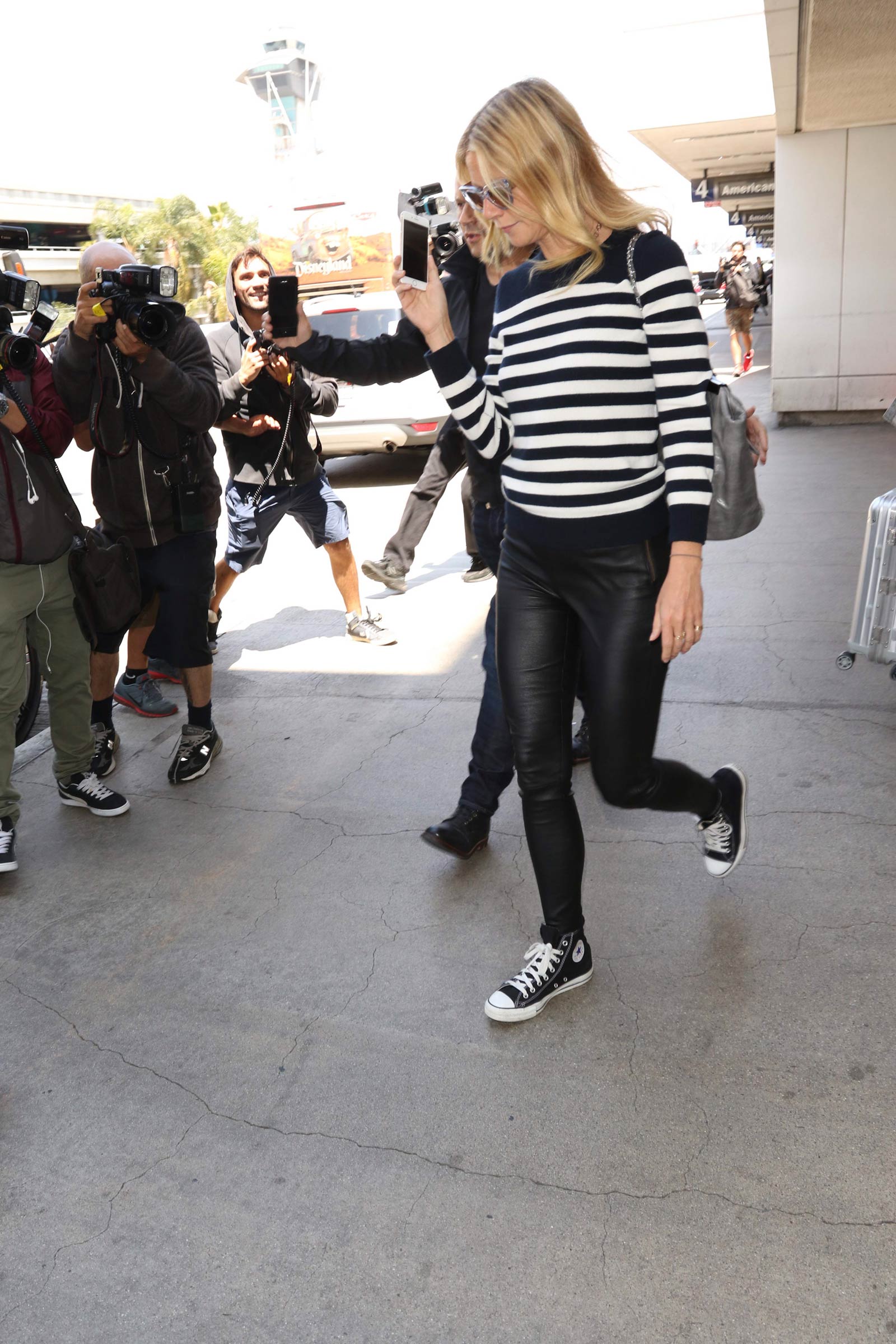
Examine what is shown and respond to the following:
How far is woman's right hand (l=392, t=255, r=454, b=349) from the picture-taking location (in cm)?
246

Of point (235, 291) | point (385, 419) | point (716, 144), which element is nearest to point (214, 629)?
point (235, 291)

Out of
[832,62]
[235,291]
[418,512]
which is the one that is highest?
[832,62]

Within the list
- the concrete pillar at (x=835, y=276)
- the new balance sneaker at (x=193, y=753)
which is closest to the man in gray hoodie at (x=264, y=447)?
the new balance sneaker at (x=193, y=753)

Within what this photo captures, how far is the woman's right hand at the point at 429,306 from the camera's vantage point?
2457 millimetres

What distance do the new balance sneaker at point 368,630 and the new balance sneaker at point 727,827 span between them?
9.12 feet

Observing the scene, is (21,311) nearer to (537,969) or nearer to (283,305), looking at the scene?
(283,305)

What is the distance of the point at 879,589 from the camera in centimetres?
415

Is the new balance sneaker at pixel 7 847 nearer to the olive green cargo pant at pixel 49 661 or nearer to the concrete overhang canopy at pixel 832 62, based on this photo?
the olive green cargo pant at pixel 49 661

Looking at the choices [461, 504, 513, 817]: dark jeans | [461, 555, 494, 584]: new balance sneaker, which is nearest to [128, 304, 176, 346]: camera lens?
[461, 504, 513, 817]: dark jeans

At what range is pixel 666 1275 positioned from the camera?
193 centimetres

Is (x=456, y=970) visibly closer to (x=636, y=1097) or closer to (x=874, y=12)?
(x=636, y=1097)

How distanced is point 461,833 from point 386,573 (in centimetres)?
316

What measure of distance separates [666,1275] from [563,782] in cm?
104

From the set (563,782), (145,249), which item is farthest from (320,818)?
(145,249)
